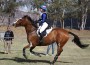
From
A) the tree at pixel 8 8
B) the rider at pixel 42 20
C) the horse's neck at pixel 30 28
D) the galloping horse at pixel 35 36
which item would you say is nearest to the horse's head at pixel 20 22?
the galloping horse at pixel 35 36

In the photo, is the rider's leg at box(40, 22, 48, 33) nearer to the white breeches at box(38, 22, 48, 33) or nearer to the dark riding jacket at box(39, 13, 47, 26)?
the white breeches at box(38, 22, 48, 33)

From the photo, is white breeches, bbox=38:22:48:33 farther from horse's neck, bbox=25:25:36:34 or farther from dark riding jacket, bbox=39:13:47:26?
horse's neck, bbox=25:25:36:34

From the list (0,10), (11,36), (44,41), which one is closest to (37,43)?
(44,41)

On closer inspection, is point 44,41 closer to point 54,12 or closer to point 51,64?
point 51,64

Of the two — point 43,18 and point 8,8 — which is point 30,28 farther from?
point 8,8

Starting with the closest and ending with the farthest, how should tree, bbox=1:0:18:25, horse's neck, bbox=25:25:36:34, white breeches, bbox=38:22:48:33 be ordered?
1. white breeches, bbox=38:22:48:33
2. horse's neck, bbox=25:25:36:34
3. tree, bbox=1:0:18:25

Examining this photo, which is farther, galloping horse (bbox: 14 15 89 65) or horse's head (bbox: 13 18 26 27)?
horse's head (bbox: 13 18 26 27)

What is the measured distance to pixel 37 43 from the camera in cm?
1257

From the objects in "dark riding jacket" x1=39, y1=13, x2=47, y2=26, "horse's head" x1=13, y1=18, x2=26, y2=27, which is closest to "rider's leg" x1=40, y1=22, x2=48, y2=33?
"dark riding jacket" x1=39, y1=13, x2=47, y2=26

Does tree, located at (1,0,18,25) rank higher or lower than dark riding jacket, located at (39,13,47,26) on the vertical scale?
lower

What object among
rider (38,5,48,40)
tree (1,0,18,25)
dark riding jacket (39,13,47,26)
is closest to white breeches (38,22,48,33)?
rider (38,5,48,40)

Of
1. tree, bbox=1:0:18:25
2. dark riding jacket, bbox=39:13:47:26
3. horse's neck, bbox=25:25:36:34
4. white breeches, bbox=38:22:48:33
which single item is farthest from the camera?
tree, bbox=1:0:18:25

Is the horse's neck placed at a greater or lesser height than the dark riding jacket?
lesser

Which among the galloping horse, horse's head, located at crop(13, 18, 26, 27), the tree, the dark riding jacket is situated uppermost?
the dark riding jacket
